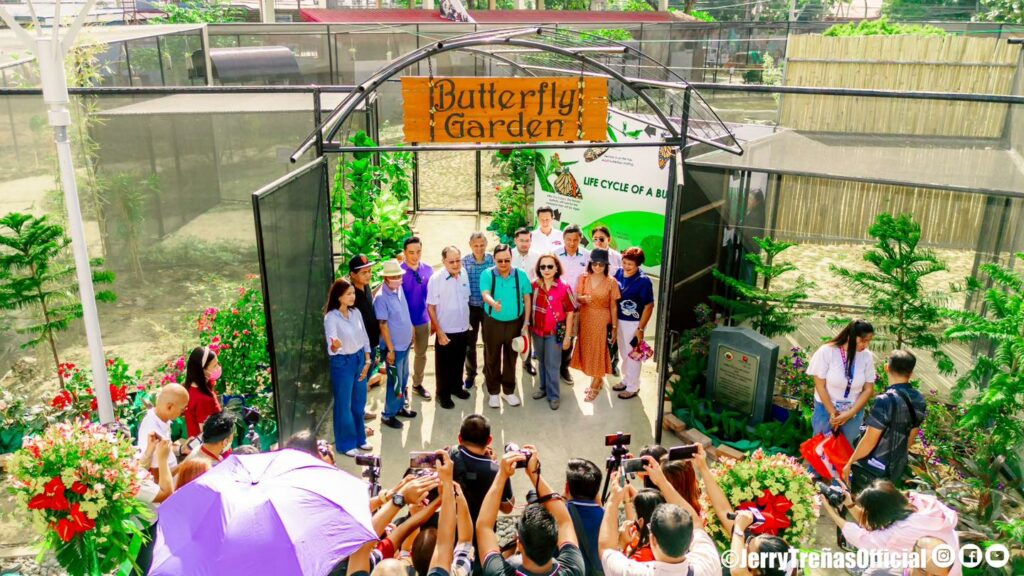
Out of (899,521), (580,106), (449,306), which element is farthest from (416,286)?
(899,521)

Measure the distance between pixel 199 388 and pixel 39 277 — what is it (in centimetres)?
234

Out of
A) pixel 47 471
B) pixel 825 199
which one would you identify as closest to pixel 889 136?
pixel 825 199

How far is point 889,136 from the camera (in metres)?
8.30

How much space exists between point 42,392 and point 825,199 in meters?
7.47

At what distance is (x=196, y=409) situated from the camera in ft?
17.5

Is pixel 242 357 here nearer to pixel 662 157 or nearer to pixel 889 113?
pixel 662 157

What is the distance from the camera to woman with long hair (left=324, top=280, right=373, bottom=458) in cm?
607

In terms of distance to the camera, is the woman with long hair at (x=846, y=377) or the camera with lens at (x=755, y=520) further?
the woman with long hair at (x=846, y=377)

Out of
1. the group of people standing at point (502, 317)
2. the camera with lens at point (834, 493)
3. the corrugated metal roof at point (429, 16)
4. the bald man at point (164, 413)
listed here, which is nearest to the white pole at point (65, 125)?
the bald man at point (164, 413)

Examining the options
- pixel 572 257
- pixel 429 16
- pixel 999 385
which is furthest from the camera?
pixel 429 16

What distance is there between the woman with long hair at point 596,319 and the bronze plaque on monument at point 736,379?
104 cm

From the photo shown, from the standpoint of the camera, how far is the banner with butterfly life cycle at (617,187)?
32.5 ft

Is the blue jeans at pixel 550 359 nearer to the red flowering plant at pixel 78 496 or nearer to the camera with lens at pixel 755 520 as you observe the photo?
the camera with lens at pixel 755 520

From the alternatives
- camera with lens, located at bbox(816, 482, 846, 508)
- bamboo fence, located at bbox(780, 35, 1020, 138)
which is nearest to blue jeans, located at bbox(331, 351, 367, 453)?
camera with lens, located at bbox(816, 482, 846, 508)
